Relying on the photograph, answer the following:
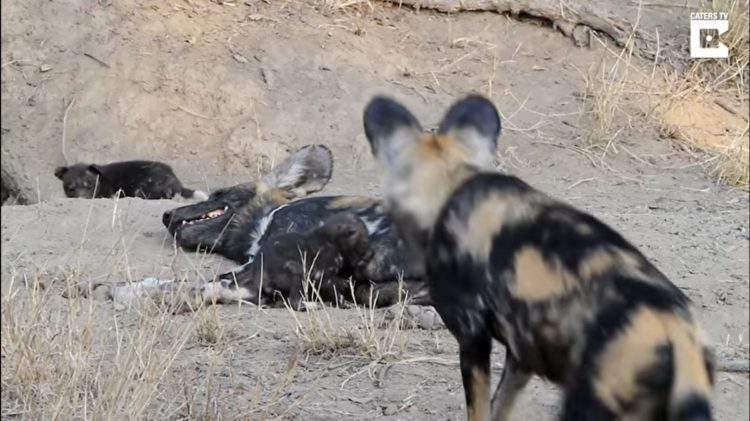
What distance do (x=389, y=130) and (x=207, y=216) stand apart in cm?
321

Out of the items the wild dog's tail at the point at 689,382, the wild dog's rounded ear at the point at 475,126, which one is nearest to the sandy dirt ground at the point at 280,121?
the wild dog's rounded ear at the point at 475,126

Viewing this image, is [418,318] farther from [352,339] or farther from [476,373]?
[476,373]

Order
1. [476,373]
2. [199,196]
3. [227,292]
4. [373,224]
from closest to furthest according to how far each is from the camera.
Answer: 1. [476,373]
2. [227,292]
3. [373,224]
4. [199,196]

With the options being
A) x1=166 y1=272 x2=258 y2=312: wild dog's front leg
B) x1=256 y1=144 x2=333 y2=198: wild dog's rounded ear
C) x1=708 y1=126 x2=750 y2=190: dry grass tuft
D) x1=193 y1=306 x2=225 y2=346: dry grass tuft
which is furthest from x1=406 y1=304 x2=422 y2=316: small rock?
x1=708 y1=126 x2=750 y2=190: dry grass tuft

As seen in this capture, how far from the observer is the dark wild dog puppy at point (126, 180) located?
7918 mm

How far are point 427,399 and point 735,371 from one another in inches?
42.7

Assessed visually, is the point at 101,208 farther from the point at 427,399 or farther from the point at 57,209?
the point at 427,399

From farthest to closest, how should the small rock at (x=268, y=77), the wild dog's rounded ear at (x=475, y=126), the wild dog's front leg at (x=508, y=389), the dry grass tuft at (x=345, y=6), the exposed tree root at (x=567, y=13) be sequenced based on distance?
the dry grass tuft at (x=345, y=6) → the exposed tree root at (x=567, y=13) → the small rock at (x=268, y=77) → the wild dog's rounded ear at (x=475, y=126) → the wild dog's front leg at (x=508, y=389)

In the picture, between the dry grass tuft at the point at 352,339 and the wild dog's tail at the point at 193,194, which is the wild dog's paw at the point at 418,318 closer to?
the dry grass tuft at the point at 352,339

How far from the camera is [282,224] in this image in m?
5.82

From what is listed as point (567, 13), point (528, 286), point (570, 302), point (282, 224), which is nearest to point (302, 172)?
point (282, 224)

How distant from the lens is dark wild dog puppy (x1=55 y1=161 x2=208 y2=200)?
7.92m

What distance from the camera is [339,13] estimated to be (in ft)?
30.3

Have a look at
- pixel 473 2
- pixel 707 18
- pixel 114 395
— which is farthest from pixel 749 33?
pixel 114 395
